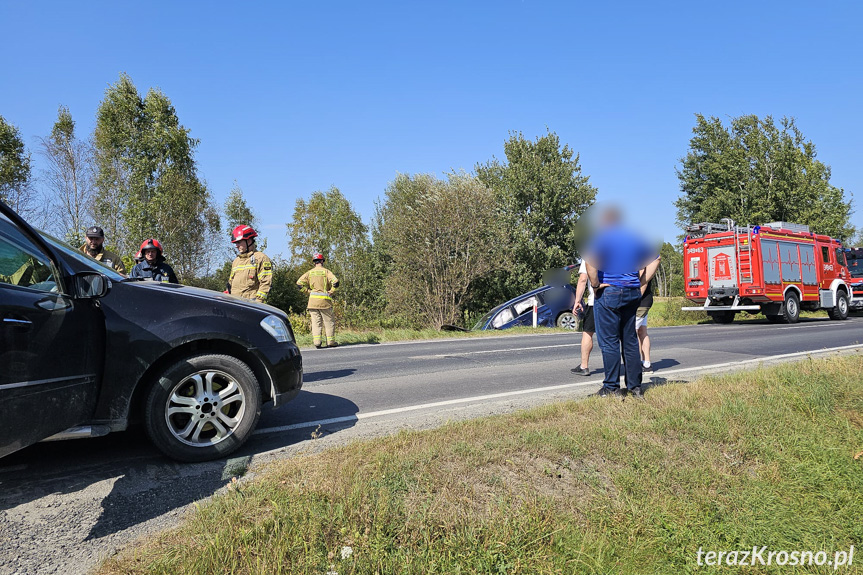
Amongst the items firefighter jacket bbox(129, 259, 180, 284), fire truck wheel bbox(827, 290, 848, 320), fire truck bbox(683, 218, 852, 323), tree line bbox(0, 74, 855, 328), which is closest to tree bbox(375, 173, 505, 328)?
tree line bbox(0, 74, 855, 328)

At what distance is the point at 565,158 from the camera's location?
35250mm

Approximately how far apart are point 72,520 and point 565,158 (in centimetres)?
3536

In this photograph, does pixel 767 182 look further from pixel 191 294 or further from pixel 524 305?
pixel 191 294

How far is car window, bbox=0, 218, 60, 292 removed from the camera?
3.04 metres

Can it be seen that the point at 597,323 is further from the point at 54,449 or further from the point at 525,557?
the point at 54,449

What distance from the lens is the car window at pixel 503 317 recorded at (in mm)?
18609

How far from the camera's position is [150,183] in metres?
32.2

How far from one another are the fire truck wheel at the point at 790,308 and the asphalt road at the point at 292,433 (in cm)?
916

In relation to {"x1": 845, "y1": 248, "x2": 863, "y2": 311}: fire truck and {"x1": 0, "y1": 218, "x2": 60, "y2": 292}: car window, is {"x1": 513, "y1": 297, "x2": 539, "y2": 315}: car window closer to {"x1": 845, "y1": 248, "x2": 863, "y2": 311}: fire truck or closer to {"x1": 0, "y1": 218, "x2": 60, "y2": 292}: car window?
{"x1": 845, "y1": 248, "x2": 863, "y2": 311}: fire truck

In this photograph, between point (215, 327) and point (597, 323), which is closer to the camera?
point (215, 327)

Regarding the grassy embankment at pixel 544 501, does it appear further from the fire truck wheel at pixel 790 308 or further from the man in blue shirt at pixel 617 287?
the fire truck wheel at pixel 790 308

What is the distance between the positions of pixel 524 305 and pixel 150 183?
2500 centimetres

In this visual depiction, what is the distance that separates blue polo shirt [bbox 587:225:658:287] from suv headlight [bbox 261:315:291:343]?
2.97m

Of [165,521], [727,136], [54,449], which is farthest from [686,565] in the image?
[727,136]
